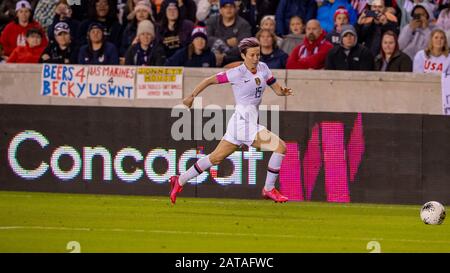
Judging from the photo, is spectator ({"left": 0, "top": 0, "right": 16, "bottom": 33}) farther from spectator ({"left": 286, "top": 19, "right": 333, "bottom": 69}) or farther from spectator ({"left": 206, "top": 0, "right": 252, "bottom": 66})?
spectator ({"left": 286, "top": 19, "right": 333, "bottom": 69})

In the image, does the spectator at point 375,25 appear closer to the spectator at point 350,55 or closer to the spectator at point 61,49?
the spectator at point 350,55

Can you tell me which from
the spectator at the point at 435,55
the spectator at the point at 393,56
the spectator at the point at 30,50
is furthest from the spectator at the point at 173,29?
the spectator at the point at 435,55

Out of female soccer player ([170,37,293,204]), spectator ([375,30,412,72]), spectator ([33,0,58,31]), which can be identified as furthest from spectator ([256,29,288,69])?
spectator ([33,0,58,31])

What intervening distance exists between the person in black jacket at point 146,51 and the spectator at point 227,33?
0.99m

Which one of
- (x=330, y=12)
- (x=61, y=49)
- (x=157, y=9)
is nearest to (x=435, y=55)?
(x=330, y=12)

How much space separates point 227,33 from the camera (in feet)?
73.3

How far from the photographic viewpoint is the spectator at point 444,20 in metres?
21.5

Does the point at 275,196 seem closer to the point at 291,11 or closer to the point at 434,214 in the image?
the point at 434,214

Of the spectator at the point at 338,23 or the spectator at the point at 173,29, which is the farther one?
the spectator at the point at 173,29

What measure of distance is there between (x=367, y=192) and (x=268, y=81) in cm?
301

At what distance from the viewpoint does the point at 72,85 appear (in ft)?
70.3
